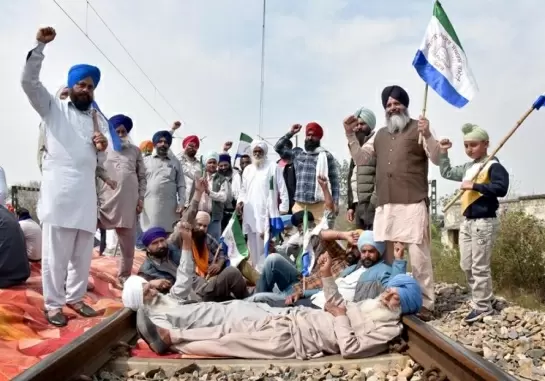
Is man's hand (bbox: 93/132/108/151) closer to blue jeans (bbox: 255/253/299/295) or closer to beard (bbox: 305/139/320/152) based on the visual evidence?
blue jeans (bbox: 255/253/299/295)

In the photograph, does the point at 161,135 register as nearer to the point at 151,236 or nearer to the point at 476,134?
the point at 151,236

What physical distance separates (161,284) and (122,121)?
2.93 m

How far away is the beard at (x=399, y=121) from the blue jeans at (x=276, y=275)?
170cm

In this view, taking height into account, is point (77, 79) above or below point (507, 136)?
above

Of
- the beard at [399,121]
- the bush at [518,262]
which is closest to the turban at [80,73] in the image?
the beard at [399,121]

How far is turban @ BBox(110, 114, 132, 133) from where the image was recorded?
7105 millimetres

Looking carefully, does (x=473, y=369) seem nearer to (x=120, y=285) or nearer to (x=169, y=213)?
(x=120, y=285)

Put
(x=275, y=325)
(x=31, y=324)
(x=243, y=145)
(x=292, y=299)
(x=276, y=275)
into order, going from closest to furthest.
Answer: (x=275, y=325) < (x=31, y=324) < (x=292, y=299) < (x=276, y=275) < (x=243, y=145)

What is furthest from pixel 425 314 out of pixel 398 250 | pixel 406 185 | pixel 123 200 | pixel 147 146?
pixel 147 146

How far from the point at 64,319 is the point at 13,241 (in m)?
1.05

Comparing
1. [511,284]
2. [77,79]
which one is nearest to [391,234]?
[77,79]

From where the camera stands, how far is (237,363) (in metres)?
3.62

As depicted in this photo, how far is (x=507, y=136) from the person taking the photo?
518cm

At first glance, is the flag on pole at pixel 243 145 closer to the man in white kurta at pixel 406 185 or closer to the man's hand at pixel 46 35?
the man in white kurta at pixel 406 185
